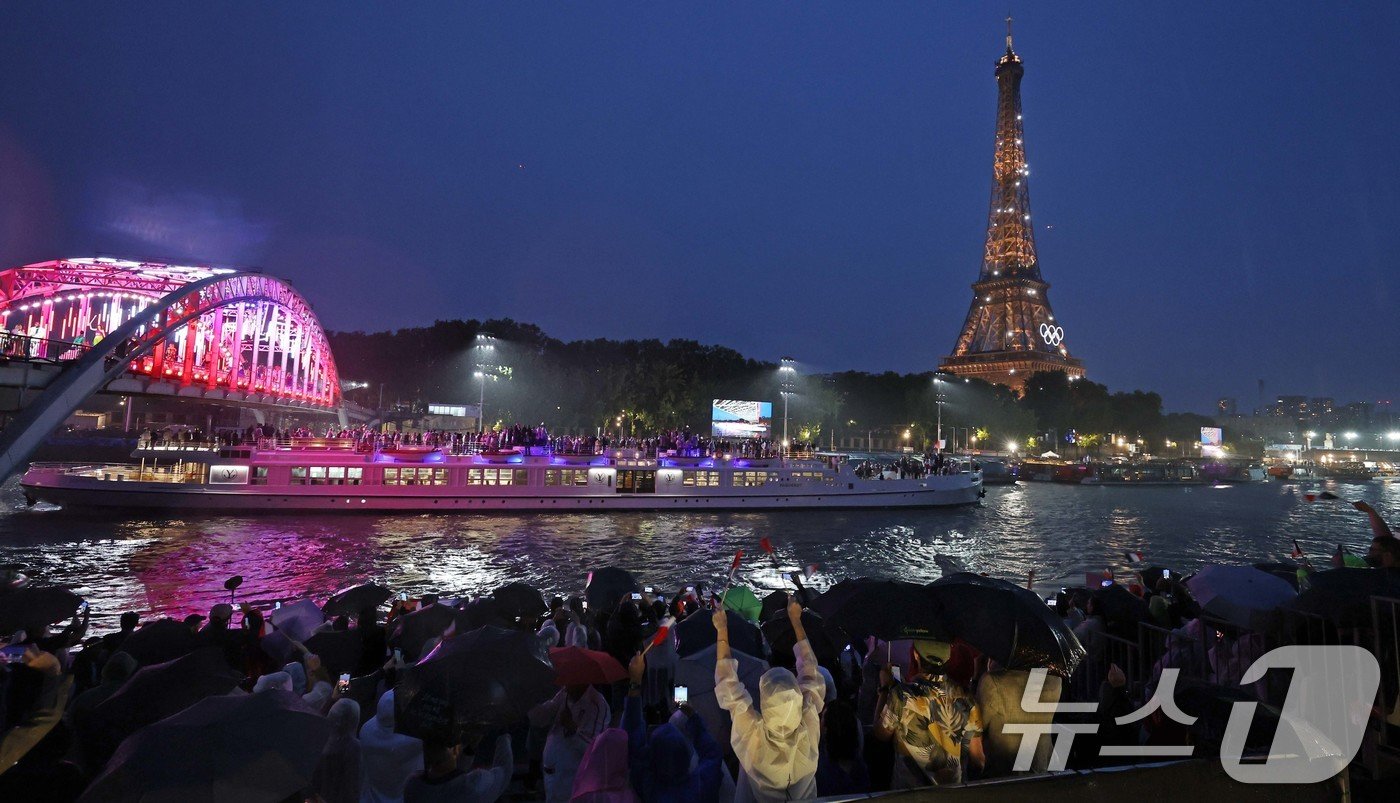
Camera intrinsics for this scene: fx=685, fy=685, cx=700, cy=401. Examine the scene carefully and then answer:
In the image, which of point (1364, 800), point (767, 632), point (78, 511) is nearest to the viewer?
point (1364, 800)

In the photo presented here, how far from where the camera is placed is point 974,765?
4461mm

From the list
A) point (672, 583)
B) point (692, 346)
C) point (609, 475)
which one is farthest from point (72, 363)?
point (692, 346)

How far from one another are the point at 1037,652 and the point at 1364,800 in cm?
197

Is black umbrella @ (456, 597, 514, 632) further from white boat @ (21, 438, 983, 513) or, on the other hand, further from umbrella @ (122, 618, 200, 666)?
white boat @ (21, 438, 983, 513)

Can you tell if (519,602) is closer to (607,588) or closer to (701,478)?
(607,588)

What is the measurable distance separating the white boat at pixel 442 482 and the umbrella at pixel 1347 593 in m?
38.3

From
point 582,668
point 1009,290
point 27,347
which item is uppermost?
point 1009,290

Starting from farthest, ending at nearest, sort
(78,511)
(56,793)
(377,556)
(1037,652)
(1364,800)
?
(78,511), (377,556), (1037,652), (1364,800), (56,793)

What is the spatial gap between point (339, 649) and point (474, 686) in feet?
14.2

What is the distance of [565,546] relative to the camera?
98.9ft

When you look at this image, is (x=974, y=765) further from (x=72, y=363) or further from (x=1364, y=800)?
(x=72, y=363)

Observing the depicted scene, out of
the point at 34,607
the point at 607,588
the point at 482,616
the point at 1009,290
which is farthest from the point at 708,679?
the point at 1009,290

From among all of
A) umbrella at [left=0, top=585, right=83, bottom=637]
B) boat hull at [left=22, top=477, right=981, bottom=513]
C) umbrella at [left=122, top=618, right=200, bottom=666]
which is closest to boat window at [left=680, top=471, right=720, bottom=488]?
boat hull at [left=22, top=477, right=981, bottom=513]

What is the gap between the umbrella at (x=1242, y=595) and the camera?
7.20 metres
